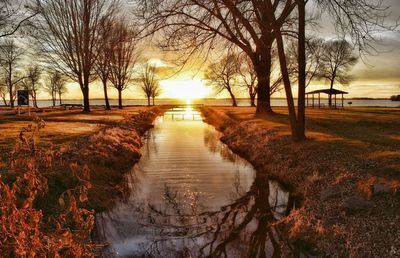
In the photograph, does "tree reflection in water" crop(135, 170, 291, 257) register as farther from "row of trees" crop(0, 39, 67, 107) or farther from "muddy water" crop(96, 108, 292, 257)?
"row of trees" crop(0, 39, 67, 107)

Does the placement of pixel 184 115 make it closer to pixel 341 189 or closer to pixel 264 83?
pixel 264 83

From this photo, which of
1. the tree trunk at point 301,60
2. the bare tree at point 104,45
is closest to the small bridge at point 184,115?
the bare tree at point 104,45

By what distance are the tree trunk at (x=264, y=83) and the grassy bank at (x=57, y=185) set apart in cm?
1218

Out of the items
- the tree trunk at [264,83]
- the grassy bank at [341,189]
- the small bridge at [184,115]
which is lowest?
the grassy bank at [341,189]

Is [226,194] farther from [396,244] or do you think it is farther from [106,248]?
[396,244]

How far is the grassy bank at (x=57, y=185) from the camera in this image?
16.9 feet

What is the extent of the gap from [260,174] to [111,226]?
7.59m

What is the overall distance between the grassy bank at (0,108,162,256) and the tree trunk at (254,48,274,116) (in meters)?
12.2

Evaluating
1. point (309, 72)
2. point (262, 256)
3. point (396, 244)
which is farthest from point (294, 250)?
point (309, 72)

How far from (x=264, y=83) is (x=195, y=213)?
2211 centimetres

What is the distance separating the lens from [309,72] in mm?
76438

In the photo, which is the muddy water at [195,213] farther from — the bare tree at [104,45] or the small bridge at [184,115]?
the small bridge at [184,115]

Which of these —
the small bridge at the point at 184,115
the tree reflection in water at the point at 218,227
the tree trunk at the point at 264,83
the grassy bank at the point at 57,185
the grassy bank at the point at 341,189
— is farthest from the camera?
the small bridge at the point at 184,115

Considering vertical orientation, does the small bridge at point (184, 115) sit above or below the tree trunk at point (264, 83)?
below
